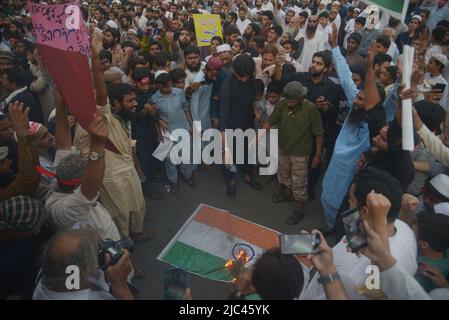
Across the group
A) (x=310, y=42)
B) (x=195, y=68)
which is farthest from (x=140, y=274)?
(x=310, y=42)

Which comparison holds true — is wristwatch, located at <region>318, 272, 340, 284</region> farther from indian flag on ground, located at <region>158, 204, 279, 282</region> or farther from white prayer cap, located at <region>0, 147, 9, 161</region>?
white prayer cap, located at <region>0, 147, 9, 161</region>

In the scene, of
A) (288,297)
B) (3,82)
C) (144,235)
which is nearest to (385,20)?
(288,297)

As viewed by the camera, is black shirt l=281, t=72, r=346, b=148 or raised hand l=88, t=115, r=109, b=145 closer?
raised hand l=88, t=115, r=109, b=145

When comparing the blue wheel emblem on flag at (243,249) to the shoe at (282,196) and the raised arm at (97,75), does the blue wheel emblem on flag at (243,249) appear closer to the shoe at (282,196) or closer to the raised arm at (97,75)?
the shoe at (282,196)

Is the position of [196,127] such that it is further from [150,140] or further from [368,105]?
[368,105]

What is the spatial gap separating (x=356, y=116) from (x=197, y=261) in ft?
6.68

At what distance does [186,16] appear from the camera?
8133mm

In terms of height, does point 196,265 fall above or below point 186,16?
below

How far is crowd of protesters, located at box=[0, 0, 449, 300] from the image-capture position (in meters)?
1.60

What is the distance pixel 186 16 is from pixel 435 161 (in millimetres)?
6836

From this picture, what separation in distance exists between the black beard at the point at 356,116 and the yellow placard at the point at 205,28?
372 centimetres

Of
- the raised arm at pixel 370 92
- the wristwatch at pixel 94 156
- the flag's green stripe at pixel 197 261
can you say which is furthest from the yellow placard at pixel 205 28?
the wristwatch at pixel 94 156

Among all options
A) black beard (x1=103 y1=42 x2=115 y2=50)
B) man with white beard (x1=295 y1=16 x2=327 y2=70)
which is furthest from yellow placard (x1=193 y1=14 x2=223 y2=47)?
man with white beard (x1=295 y1=16 x2=327 y2=70)

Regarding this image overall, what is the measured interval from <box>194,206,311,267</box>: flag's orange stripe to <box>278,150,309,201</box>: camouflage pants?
59cm
